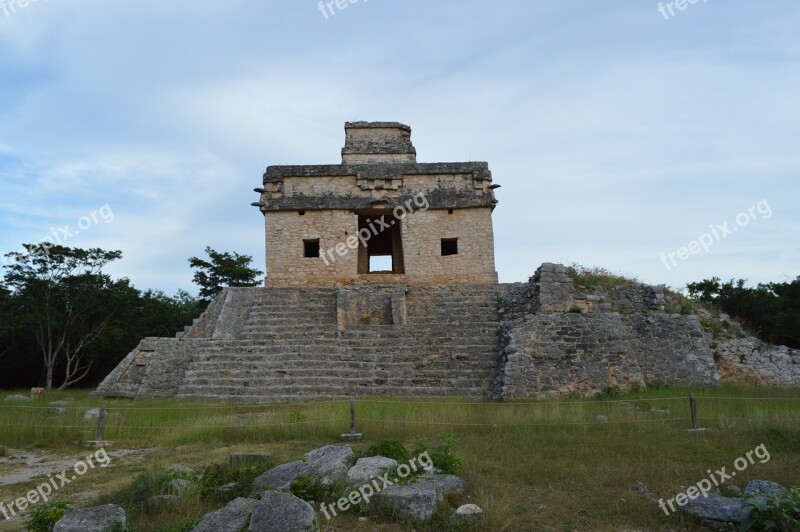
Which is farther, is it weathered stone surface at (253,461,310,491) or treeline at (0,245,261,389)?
treeline at (0,245,261,389)

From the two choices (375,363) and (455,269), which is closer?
(375,363)

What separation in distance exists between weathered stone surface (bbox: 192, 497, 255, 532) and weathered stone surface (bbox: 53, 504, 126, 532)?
0.71m

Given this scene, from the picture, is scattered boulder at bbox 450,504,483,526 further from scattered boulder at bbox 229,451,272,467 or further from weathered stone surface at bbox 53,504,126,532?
weathered stone surface at bbox 53,504,126,532

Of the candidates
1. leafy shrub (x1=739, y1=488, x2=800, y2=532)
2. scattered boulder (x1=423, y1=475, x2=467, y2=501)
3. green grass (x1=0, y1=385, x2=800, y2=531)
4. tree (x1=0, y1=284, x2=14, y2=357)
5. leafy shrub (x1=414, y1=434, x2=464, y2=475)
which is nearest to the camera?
leafy shrub (x1=739, y1=488, x2=800, y2=532)

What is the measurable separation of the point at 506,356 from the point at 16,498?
8232 mm

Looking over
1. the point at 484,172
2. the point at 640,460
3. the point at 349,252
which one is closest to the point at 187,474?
the point at 640,460

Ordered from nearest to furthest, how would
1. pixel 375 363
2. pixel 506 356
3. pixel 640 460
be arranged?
pixel 640 460 → pixel 506 356 → pixel 375 363

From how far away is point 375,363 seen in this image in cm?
1241

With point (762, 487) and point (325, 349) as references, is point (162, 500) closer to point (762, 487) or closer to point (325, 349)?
point (762, 487)

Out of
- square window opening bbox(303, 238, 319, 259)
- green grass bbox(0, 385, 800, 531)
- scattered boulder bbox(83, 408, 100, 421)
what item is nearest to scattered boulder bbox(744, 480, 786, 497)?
green grass bbox(0, 385, 800, 531)

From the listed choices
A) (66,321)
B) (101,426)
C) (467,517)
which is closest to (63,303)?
(66,321)

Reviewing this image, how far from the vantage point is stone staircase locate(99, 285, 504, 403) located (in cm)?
1161

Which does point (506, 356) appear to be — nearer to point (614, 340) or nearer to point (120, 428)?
point (614, 340)

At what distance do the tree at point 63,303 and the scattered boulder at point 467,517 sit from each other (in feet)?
63.2
